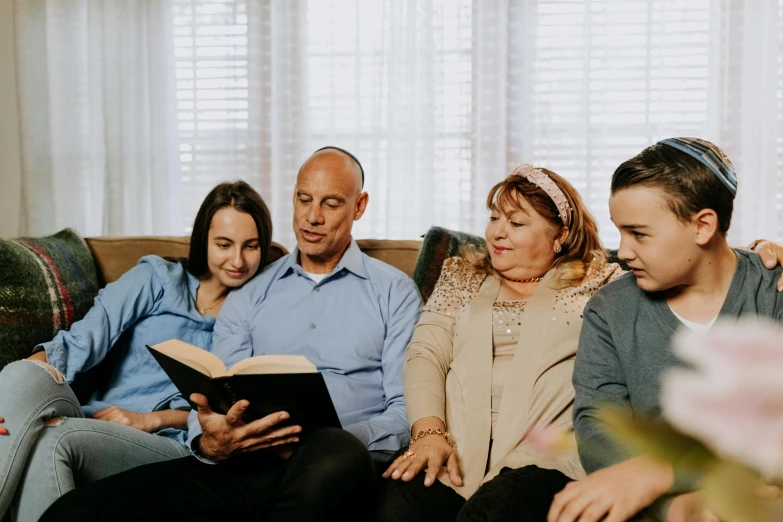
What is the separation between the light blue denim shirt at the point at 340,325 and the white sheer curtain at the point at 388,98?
1.31m

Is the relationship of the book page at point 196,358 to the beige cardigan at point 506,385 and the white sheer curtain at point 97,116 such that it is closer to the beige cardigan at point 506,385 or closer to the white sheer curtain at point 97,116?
the beige cardigan at point 506,385

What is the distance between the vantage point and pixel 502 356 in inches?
64.0

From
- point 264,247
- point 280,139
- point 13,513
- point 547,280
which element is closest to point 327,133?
point 280,139

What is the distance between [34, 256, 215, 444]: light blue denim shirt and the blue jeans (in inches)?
7.8

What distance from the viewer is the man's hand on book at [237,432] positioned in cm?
145

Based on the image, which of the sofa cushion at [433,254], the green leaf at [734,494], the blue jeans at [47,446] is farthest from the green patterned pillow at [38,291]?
the green leaf at [734,494]

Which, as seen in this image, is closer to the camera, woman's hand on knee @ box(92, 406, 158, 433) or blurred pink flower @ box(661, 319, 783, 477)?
blurred pink flower @ box(661, 319, 783, 477)

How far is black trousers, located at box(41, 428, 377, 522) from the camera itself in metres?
1.37

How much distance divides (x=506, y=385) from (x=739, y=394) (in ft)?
4.04

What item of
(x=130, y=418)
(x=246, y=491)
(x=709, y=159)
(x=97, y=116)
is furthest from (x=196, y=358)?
(x=97, y=116)

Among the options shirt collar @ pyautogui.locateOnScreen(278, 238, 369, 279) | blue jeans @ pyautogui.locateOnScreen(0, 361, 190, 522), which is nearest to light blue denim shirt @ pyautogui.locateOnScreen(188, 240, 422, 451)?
shirt collar @ pyautogui.locateOnScreen(278, 238, 369, 279)

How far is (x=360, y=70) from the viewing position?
10.5ft

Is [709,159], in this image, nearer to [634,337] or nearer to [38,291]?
[634,337]

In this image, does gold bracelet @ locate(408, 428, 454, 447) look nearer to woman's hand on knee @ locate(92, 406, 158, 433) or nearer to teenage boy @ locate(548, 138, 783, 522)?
teenage boy @ locate(548, 138, 783, 522)
